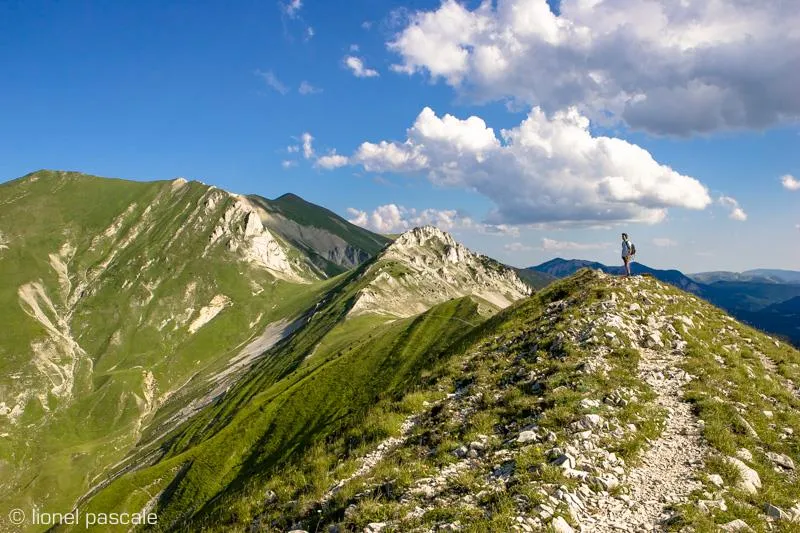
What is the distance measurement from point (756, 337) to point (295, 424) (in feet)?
233

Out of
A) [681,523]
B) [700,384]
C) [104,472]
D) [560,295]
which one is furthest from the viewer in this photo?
[104,472]

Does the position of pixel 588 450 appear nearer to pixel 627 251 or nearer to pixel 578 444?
pixel 578 444

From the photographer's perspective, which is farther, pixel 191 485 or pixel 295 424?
pixel 295 424

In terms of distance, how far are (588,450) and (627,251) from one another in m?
22.9

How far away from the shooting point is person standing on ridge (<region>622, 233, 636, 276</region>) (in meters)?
34.7

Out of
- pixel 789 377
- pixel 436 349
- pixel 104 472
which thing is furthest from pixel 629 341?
pixel 104 472

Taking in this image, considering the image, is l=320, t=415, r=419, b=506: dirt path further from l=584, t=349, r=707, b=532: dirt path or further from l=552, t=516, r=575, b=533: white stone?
l=584, t=349, r=707, b=532: dirt path

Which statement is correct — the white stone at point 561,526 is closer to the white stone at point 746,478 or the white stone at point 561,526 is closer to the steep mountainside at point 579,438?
the steep mountainside at point 579,438

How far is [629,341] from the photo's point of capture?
81.5 ft

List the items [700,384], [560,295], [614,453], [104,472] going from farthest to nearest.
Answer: [104,472] < [560,295] < [700,384] < [614,453]

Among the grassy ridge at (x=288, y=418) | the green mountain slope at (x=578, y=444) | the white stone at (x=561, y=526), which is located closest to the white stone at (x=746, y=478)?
the green mountain slope at (x=578, y=444)

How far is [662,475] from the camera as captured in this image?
51.1 ft

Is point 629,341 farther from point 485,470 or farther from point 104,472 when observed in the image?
point 104,472

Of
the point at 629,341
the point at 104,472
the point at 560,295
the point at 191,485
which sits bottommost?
the point at 104,472
